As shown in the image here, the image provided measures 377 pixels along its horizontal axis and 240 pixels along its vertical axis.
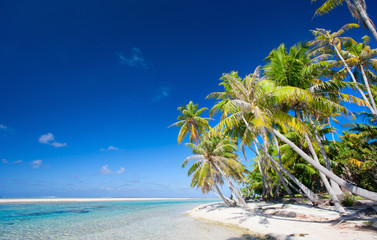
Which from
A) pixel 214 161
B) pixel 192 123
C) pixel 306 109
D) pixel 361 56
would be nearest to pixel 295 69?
pixel 306 109

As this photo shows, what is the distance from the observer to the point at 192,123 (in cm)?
2244

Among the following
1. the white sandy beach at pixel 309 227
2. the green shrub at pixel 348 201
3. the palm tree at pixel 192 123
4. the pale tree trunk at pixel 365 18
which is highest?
the palm tree at pixel 192 123

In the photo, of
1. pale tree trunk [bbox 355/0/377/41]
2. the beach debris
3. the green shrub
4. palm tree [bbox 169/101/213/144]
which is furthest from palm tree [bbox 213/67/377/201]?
palm tree [bbox 169/101/213/144]

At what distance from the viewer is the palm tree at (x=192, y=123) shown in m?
21.8

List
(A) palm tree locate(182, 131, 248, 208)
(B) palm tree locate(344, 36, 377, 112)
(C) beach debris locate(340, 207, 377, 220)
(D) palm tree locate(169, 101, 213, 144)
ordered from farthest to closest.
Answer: (D) palm tree locate(169, 101, 213, 144) < (A) palm tree locate(182, 131, 248, 208) < (B) palm tree locate(344, 36, 377, 112) < (C) beach debris locate(340, 207, 377, 220)

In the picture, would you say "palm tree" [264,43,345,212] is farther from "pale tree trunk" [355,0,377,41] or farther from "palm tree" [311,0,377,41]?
"pale tree trunk" [355,0,377,41]

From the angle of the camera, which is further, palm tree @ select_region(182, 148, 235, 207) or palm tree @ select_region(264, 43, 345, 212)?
palm tree @ select_region(182, 148, 235, 207)

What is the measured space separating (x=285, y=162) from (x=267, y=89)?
9980mm

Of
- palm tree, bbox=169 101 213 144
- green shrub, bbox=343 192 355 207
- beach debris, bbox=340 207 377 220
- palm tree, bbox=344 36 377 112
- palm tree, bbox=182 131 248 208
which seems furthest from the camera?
palm tree, bbox=169 101 213 144

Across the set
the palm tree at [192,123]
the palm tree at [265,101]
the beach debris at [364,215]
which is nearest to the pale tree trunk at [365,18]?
the palm tree at [265,101]

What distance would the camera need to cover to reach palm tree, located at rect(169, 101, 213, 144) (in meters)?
21.8

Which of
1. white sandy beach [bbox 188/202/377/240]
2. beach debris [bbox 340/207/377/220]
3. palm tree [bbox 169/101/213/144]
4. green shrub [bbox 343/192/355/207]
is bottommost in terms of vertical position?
white sandy beach [bbox 188/202/377/240]

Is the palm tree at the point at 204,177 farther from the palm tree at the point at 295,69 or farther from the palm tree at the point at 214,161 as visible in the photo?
the palm tree at the point at 295,69

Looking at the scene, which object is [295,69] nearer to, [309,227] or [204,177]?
[309,227]
